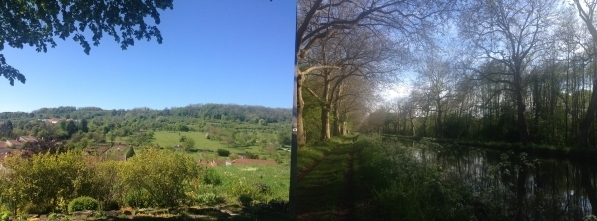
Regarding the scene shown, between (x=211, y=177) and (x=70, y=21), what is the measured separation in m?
2.09

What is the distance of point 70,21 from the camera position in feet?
13.6

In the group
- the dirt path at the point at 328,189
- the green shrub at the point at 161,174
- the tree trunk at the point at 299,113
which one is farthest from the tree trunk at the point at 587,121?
the green shrub at the point at 161,174

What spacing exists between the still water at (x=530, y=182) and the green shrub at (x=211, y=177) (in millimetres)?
2864

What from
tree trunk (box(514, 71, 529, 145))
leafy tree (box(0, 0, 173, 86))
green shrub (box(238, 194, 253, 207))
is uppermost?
leafy tree (box(0, 0, 173, 86))

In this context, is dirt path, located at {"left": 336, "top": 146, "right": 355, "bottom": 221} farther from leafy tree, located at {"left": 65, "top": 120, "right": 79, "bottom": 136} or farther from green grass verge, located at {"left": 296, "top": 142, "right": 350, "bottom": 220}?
leafy tree, located at {"left": 65, "top": 120, "right": 79, "bottom": 136}

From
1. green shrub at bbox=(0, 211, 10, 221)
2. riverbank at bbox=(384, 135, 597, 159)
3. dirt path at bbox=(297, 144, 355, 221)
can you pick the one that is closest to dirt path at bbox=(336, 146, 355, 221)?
dirt path at bbox=(297, 144, 355, 221)

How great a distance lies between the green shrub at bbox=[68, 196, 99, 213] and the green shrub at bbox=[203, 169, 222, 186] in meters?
1.10

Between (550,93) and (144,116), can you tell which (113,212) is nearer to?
(144,116)

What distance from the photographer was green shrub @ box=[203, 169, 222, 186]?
4.73 m

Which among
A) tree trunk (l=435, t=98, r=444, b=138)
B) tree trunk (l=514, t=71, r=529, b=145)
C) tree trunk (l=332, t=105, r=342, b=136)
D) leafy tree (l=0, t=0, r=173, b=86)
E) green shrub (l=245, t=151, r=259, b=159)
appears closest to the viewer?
tree trunk (l=514, t=71, r=529, b=145)

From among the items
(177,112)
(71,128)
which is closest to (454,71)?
(177,112)

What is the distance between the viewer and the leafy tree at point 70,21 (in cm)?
403

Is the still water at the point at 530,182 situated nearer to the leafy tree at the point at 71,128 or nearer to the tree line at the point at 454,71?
the tree line at the point at 454,71

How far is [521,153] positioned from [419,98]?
624 millimetres
